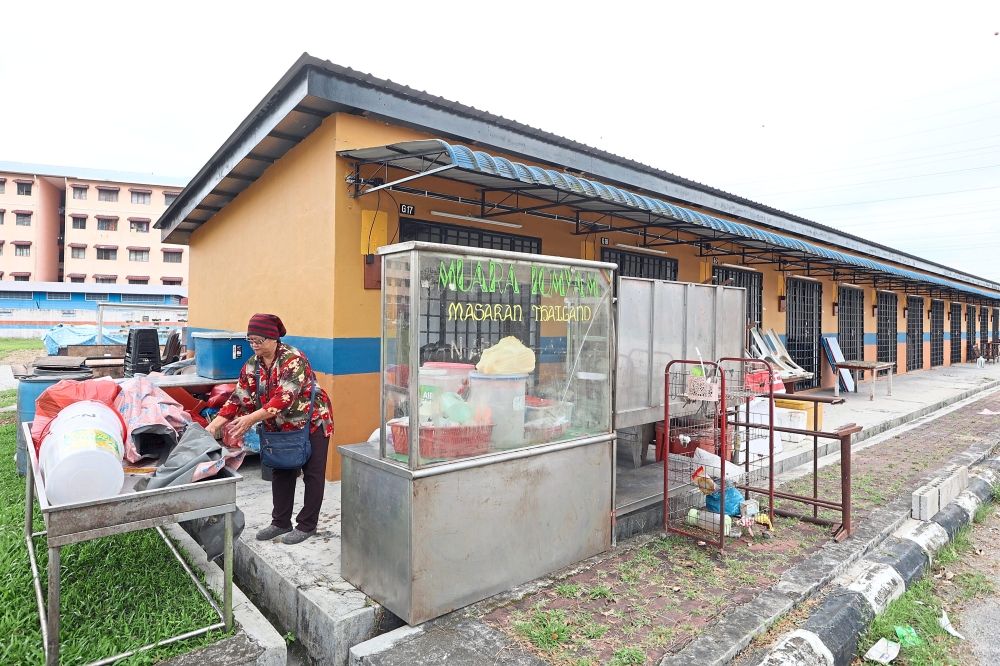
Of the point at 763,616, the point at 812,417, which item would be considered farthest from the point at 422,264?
the point at 812,417

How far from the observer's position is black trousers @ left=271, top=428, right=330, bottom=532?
407 centimetres

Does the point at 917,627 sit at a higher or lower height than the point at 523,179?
lower

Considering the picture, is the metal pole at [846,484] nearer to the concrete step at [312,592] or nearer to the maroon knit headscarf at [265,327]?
the concrete step at [312,592]

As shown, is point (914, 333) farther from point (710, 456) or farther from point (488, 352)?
point (488, 352)

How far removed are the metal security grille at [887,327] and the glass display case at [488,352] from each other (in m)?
17.2

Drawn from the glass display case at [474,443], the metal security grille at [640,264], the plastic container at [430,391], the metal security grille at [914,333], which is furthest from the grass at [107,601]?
the metal security grille at [914,333]

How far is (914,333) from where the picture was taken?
20656 millimetres

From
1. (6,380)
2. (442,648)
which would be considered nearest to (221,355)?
(442,648)

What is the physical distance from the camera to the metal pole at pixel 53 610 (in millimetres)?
2467

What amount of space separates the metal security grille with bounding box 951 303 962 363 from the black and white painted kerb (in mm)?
25037

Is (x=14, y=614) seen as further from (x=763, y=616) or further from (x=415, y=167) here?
(x=415, y=167)

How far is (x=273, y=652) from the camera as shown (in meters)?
2.87

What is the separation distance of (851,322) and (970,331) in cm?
1828

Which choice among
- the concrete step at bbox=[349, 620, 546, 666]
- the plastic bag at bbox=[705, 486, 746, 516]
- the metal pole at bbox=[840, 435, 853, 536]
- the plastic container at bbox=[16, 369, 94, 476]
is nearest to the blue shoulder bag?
the concrete step at bbox=[349, 620, 546, 666]
